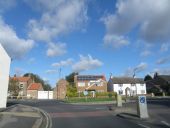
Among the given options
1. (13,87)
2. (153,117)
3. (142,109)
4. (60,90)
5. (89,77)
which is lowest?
(153,117)

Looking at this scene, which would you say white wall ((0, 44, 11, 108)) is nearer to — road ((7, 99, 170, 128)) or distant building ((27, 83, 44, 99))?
road ((7, 99, 170, 128))

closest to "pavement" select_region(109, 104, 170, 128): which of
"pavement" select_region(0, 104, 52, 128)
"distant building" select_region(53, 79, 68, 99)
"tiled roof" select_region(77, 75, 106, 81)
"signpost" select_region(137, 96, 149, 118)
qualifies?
"signpost" select_region(137, 96, 149, 118)

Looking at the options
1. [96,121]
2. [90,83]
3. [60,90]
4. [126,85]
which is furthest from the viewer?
[126,85]

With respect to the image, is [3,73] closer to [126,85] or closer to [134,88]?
[126,85]

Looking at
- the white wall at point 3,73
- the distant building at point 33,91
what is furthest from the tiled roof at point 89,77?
the white wall at point 3,73

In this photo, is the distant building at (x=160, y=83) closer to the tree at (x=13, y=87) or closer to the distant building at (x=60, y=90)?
the distant building at (x=60, y=90)

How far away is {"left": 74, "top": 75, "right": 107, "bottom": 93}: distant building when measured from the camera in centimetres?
9631

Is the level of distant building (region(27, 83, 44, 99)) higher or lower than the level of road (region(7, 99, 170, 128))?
higher

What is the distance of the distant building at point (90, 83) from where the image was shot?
9631 cm

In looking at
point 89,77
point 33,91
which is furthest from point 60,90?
point 89,77

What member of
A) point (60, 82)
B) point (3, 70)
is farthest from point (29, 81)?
point (3, 70)

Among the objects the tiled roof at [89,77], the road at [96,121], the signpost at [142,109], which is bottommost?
the road at [96,121]

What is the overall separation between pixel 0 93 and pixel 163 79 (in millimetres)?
81389

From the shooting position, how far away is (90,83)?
98.0 m
